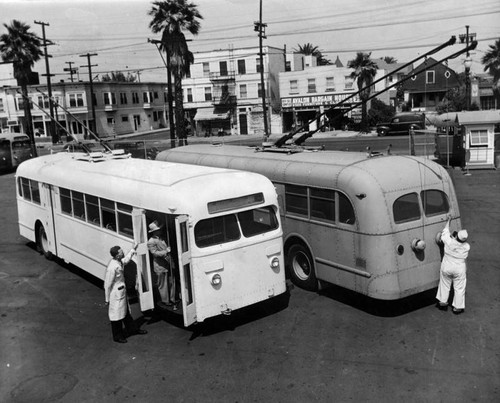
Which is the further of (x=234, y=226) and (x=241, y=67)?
(x=241, y=67)

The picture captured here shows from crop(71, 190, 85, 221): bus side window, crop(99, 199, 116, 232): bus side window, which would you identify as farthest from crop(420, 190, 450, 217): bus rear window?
crop(71, 190, 85, 221): bus side window

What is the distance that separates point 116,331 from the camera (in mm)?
8516

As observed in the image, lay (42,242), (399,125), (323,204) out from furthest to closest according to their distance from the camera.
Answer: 1. (399,125)
2. (42,242)
3. (323,204)

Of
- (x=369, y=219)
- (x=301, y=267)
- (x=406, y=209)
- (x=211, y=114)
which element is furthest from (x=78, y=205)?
(x=211, y=114)

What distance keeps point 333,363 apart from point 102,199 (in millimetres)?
5413

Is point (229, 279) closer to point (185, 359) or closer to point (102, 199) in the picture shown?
point (185, 359)

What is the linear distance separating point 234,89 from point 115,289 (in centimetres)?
5232

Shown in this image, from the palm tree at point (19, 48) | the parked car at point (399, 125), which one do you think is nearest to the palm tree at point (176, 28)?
the palm tree at point (19, 48)

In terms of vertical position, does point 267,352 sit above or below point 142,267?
below

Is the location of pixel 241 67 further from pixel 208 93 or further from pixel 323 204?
pixel 323 204

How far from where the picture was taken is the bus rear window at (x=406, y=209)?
8.98 meters

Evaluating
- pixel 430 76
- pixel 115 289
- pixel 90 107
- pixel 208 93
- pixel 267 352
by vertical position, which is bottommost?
pixel 267 352

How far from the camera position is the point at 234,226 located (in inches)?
344

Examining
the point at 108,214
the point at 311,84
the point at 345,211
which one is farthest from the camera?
the point at 311,84
